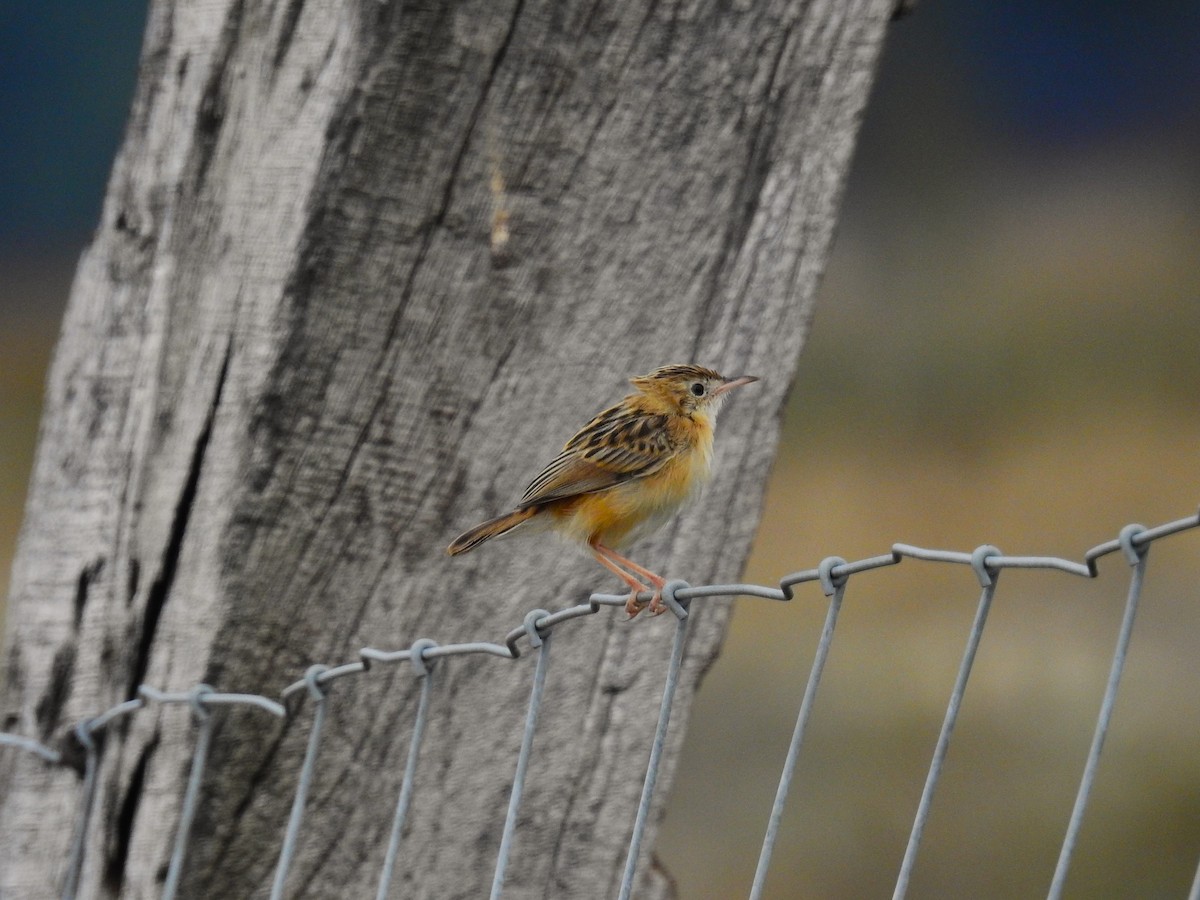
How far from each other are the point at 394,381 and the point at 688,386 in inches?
31.1

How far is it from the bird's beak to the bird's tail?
494 millimetres

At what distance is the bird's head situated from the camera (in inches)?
110

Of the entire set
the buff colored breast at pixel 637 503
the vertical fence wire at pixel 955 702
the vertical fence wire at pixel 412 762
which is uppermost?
the buff colored breast at pixel 637 503

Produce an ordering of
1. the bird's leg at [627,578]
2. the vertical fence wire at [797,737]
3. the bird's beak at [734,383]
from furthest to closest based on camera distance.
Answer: the bird's beak at [734,383]
the bird's leg at [627,578]
the vertical fence wire at [797,737]

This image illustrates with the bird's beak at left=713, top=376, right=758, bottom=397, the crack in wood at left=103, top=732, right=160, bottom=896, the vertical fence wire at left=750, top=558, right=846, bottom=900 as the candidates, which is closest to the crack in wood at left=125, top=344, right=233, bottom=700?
the crack in wood at left=103, top=732, right=160, bottom=896

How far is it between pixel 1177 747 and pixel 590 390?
755cm

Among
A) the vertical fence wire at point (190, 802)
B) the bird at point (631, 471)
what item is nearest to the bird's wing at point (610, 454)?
the bird at point (631, 471)

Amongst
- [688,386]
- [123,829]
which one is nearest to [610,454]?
[688,386]

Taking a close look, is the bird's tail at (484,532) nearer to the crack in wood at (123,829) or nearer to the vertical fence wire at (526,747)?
the vertical fence wire at (526,747)

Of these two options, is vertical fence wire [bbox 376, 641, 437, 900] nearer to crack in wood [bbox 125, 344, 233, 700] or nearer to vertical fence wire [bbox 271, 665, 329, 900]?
vertical fence wire [bbox 271, 665, 329, 900]

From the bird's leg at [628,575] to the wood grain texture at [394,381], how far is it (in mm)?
79

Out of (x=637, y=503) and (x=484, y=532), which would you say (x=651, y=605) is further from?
(x=637, y=503)

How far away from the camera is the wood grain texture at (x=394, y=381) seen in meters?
2.52

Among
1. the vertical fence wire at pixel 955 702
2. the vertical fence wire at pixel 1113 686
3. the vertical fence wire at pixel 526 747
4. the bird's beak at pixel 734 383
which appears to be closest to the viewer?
the vertical fence wire at pixel 1113 686
